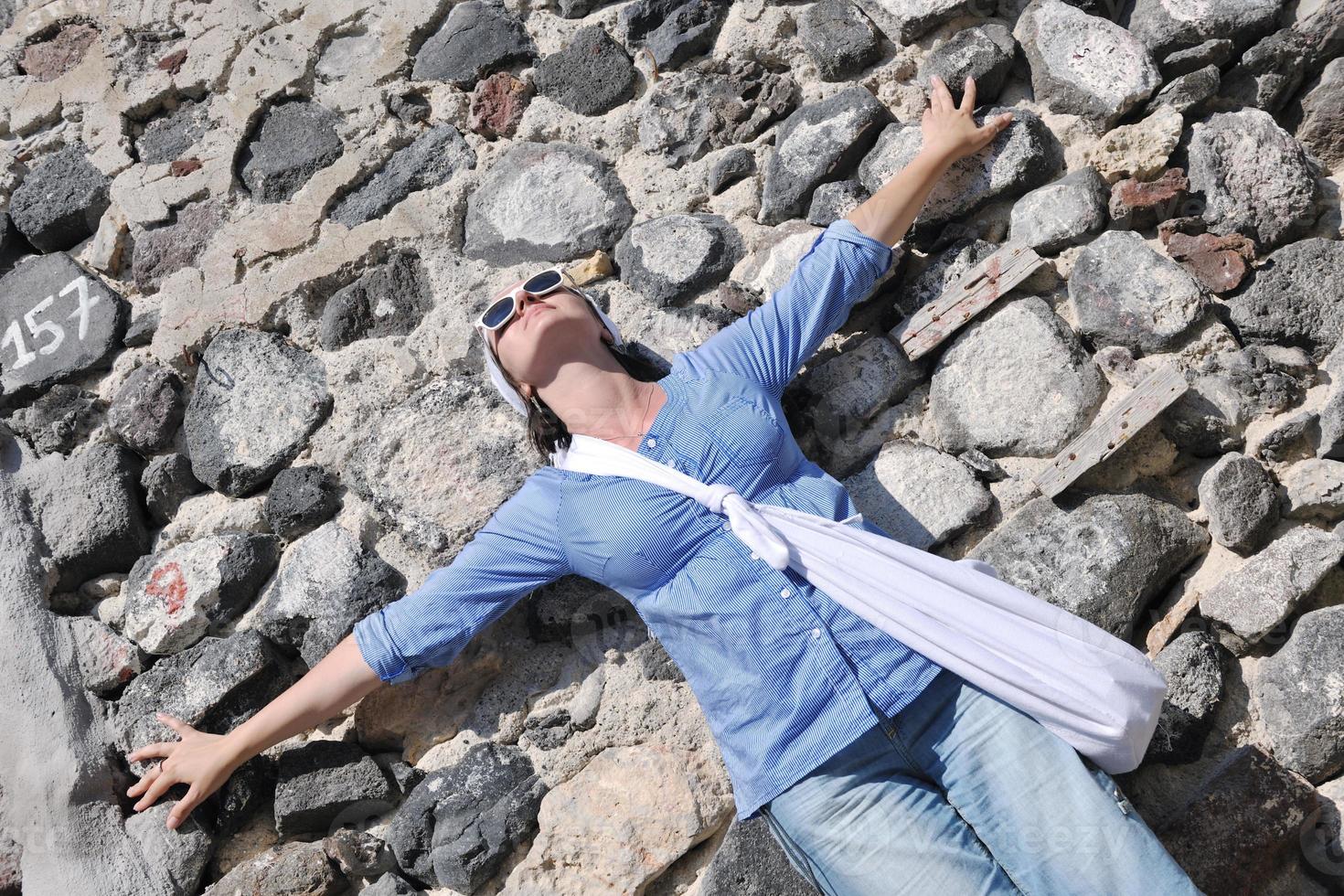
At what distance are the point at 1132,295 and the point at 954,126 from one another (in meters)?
0.50

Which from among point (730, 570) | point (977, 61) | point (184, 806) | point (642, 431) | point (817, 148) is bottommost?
point (184, 806)

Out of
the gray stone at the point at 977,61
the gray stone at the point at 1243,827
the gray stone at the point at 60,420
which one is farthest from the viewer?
the gray stone at the point at 60,420

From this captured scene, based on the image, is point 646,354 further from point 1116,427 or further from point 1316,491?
point 1316,491

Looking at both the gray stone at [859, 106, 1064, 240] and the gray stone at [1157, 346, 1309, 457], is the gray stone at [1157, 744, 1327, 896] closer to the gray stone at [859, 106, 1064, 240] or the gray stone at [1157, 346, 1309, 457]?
the gray stone at [1157, 346, 1309, 457]

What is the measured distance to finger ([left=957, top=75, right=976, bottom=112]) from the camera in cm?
237

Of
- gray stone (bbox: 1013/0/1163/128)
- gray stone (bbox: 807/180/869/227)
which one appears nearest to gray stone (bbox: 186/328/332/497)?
gray stone (bbox: 807/180/869/227)

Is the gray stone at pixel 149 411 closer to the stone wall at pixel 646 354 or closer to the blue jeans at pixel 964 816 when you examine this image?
the stone wall at pixel 646 354

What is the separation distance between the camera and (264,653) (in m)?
2.32

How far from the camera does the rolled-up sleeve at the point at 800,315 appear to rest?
2199mm

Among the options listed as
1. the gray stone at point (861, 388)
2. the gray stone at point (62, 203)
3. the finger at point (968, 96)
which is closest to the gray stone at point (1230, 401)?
the gray stone at point (861, 388)

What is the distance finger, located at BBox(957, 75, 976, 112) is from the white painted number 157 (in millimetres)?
2111

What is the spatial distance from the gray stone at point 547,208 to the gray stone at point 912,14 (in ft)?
2.30

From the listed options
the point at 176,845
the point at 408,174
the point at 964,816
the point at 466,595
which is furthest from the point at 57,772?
the point at 964,816

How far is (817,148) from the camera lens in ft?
8.13
